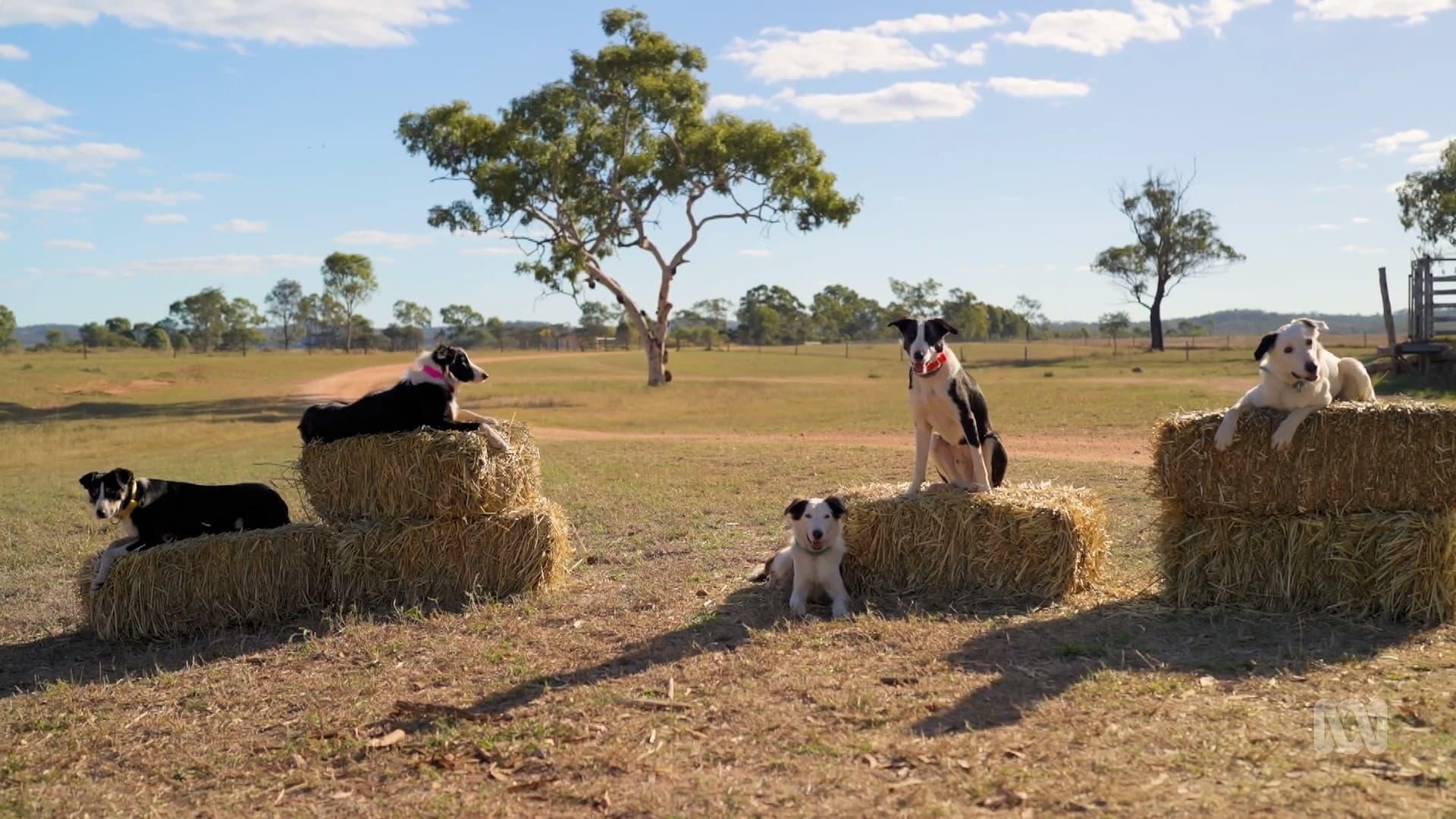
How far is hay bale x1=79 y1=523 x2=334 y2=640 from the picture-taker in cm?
784

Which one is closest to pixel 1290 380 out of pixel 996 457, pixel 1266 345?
pixel 1266 345

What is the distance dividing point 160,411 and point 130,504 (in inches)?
1204

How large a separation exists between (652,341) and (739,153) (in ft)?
Answer: 25.9

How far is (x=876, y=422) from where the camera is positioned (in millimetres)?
24969

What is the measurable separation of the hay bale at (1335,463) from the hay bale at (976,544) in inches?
37.8

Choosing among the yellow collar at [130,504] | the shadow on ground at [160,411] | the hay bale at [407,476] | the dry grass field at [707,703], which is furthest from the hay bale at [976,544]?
the shadow on ground at [160,411]

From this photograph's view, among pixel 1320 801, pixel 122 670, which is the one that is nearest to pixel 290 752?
pixel 122 670

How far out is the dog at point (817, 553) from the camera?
7.92 meters

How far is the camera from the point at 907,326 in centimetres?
867

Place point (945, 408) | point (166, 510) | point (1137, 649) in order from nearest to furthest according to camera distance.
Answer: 1. point (1137, 649)
2. point (166, 510)
3. point (945, 408)

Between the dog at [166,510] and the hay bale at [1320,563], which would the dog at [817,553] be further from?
the dog at [166,510]

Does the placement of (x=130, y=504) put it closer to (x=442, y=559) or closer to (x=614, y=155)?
(x=442, y=559)

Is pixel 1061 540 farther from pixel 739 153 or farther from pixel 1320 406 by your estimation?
pixel 739 153

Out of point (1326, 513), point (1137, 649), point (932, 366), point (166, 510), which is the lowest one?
point (1137, 649)
